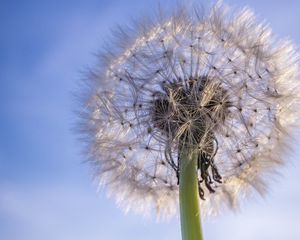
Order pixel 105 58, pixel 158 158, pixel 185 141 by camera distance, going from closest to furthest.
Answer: pixel 185 141, pixel 158 158, pixel 105 58

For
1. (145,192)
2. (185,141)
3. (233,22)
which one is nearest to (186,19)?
(233,22)

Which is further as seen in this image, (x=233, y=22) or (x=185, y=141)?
(x=233, y=22)

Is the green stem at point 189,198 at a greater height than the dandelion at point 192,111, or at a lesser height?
lesser

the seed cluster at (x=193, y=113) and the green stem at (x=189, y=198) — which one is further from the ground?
the seed cluster at (x=193, y=113)

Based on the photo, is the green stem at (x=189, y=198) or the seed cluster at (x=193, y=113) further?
the seed cluster at (x=193, y=113)

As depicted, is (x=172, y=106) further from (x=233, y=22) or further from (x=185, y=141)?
(x=233, y=22)
